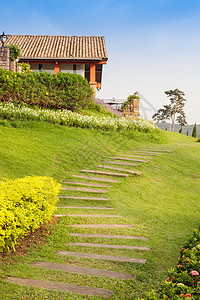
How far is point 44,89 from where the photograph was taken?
A: 15016mm

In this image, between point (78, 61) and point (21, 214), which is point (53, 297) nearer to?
point (21, 214)

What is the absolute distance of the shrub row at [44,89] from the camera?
539 inches

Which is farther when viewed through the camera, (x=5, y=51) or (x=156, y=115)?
(x=156, y=115)

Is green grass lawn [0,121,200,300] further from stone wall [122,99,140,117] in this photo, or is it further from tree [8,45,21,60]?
tree [8,45,21,60]

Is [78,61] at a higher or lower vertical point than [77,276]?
higher

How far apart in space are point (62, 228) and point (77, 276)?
164cm

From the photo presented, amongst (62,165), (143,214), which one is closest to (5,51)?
(62,165)

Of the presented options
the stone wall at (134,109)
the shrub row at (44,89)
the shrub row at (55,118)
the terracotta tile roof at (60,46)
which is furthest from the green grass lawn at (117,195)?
the terracotta tile roof at (60,46)

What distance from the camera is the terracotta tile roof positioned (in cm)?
2550

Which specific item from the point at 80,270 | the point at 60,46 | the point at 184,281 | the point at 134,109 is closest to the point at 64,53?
the point at 60,46

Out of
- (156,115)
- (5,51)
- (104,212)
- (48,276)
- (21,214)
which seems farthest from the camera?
(156,115)

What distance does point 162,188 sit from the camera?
8836 mm

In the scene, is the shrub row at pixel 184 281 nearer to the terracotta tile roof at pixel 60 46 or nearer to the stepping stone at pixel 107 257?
the stepping stone at pixel 107 257

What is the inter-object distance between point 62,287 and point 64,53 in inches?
966
